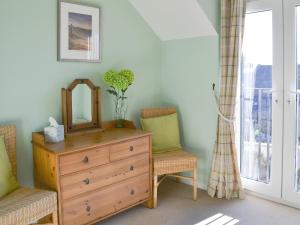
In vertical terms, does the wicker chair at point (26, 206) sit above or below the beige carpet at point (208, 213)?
above

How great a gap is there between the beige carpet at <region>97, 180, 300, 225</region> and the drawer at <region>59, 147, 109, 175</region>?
1.96ft

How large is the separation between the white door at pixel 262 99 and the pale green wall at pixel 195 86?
307 millimetres

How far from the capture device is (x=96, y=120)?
290cm

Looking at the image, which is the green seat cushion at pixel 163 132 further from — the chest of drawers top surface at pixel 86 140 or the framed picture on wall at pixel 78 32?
the framed picture on wall at pixel 78 32

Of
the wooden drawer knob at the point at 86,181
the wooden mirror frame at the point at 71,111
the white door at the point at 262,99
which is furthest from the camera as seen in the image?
the white door at the point at 262,99

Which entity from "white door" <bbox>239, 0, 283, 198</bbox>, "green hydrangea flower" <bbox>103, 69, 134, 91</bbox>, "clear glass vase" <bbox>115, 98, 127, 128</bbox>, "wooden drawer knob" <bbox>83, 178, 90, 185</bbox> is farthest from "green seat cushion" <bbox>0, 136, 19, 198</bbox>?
"white door" <bbox>239, 0, 283, 198</bbox>

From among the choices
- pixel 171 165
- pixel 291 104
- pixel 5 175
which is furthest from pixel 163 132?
pixel 5 175

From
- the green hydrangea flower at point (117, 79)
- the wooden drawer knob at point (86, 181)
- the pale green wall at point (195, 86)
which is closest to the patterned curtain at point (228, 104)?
the pale green wall at point (195, 86)

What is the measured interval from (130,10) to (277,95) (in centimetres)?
170

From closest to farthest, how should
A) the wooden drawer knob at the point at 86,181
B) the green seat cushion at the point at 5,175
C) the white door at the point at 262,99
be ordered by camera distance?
the green seat cushion at the point at 5,175, the wooden drawer knob at the point at 86,181, the white door at the point at 262,99

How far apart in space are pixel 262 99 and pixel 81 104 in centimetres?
172

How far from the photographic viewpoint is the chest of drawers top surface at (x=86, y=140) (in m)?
2.27

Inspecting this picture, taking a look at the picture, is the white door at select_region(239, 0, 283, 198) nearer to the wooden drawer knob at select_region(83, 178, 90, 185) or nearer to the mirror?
the mirror

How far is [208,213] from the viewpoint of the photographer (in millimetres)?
2766
